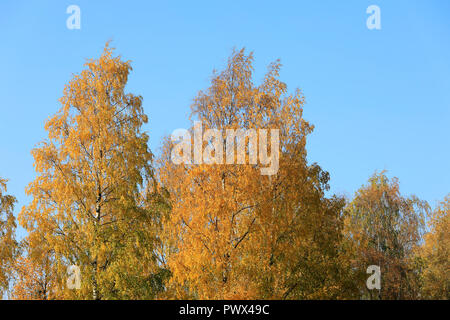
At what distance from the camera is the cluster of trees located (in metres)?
19.1

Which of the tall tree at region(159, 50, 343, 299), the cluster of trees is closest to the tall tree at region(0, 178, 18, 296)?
the cluster of trees

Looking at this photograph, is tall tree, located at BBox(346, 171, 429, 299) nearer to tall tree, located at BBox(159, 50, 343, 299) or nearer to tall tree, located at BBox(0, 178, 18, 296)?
tall tree, located at BBox(159, 50, 343, 299)

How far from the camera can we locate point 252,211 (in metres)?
20.0

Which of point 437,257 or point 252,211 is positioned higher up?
point 252,211

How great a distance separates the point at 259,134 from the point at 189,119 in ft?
11.0

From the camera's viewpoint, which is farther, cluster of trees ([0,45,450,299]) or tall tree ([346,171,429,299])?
tall tree ([346,171,429,299])

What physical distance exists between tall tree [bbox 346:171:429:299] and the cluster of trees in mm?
11709

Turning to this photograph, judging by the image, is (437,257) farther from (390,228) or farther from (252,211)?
(252,211)

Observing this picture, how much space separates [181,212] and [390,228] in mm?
22072

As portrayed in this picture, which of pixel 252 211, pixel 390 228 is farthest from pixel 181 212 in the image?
pixel 390 228

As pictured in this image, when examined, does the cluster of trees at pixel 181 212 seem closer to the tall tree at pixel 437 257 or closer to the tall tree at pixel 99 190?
the tall tree at pixel 99 190

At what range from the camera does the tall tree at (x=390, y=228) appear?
34.8 meters

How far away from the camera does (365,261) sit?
33094 mm
